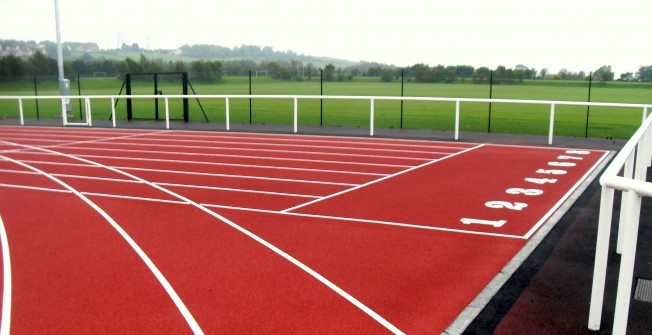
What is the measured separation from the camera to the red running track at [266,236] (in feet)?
15.7

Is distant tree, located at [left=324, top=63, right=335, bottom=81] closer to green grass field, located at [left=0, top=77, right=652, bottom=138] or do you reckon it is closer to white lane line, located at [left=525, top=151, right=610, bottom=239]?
green grass field, located at [left=0, top=77, right=652, bottom=138]

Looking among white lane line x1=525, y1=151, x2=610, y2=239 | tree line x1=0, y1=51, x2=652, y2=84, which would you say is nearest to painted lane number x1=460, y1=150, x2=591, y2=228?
white lane line x1=525, y1=151, x2=610, y2=239

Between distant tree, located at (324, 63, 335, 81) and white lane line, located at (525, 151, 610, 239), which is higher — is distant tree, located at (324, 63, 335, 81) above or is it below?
above

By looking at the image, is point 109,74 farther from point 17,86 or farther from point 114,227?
point 114,227

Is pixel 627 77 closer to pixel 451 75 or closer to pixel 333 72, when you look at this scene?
pixel 451 75

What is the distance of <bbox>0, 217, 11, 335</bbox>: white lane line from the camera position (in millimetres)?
4596

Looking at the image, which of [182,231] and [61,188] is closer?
[182,231]

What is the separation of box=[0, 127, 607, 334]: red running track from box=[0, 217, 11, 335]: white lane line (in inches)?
1.6

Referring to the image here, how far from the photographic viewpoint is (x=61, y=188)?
999 cm

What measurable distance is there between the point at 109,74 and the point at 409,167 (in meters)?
45.3

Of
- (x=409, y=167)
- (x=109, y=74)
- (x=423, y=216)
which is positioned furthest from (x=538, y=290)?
(x=109, y=74)

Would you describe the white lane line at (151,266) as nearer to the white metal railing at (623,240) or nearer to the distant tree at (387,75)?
the white metal railing at (623,240)

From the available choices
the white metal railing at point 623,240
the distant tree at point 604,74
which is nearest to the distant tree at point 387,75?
the distant tree at point 604,74

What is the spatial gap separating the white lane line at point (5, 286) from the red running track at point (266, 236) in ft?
0.14
